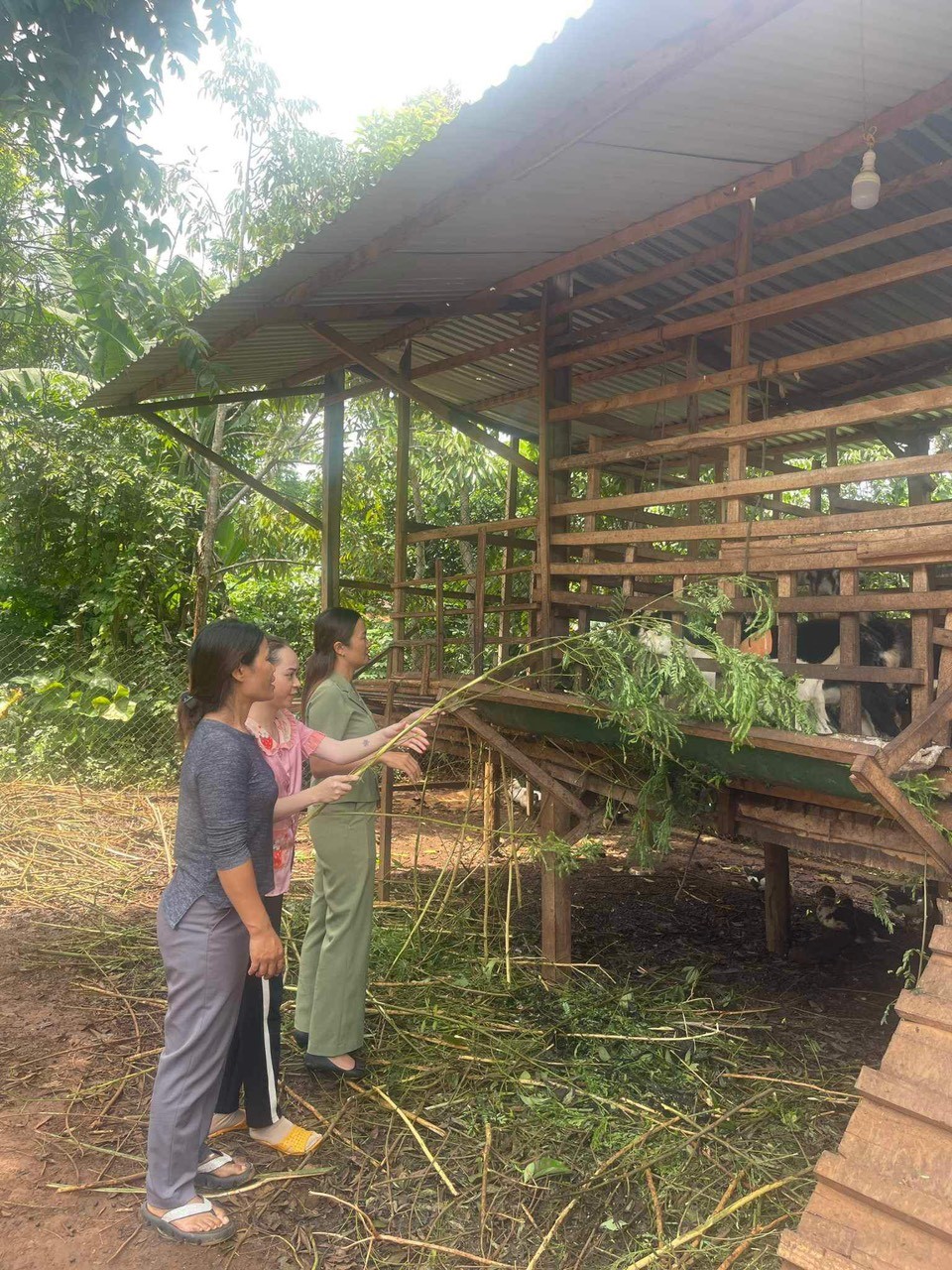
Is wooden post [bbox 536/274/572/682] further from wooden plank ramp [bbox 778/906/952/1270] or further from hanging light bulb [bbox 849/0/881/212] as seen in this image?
wooden plank ramp [bbox 778/906/952/1270]

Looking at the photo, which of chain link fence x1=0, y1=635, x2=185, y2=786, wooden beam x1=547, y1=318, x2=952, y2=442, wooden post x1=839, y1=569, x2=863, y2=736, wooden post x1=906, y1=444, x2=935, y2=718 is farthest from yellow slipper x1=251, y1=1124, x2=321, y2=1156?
chain link fence x1=0, y1=635, x2=185, y2=786

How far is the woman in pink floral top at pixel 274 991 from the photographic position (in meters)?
3.47

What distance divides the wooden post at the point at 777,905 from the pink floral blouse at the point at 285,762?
3.44 metres

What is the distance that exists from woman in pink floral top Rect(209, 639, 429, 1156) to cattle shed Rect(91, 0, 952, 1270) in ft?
3.29

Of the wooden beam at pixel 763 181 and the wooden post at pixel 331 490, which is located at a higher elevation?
the wooden beam at pixel 763 181

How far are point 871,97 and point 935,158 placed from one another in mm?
1140

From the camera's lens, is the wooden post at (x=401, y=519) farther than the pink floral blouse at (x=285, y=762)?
Yes

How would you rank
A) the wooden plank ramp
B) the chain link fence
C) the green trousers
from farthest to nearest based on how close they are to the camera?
1. the chain link fence
2. the green trousers
3. the wooden plank ramp

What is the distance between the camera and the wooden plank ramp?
234 centimetres

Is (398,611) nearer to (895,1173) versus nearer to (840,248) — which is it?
(840,248)

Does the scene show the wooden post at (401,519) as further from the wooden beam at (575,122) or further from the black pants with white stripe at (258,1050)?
the black pants with white stripe at (258,1050)

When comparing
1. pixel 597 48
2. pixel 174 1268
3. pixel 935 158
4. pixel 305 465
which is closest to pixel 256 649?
pixel 174 1268

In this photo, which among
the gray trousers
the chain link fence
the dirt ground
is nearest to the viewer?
the gray trousers

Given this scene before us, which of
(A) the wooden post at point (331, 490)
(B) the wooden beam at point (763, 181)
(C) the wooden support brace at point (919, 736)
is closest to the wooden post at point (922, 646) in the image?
(C) the wooden support brace at point (919, 736)
